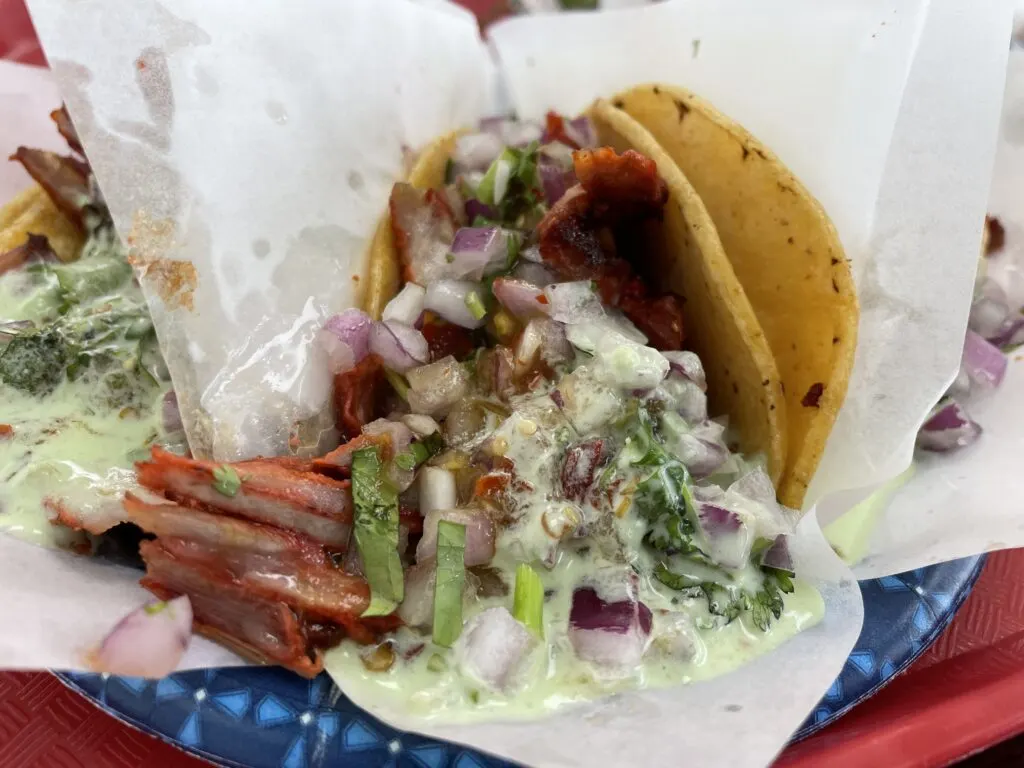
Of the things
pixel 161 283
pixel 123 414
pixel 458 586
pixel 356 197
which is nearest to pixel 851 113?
Result: pixel 356 197

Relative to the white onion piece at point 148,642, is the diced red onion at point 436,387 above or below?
above

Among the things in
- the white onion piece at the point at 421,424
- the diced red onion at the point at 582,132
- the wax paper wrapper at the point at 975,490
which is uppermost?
the diced red onion at the point at 582,132

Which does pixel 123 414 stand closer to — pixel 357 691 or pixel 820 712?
pixel 357 691

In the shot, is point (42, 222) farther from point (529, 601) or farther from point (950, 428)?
point (950, 428)

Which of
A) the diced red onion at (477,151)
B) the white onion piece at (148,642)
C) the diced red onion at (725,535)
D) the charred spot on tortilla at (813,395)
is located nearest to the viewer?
the white onion piece at (148,642)

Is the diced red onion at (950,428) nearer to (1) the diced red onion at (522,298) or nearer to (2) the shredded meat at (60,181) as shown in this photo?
(1) the diced red onion at (522,298)

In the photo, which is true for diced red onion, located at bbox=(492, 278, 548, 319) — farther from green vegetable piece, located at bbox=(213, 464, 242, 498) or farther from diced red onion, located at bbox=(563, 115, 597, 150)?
green vegetable piece, located at bbox=(213, 464, 242, 498)

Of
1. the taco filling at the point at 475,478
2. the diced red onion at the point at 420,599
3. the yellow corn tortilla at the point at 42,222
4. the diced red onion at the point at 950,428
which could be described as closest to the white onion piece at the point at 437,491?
the taco filling at the point at 475,478
